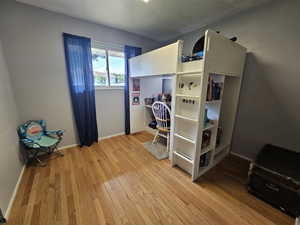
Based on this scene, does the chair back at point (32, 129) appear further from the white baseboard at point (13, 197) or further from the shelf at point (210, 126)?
the shelf at point (210, 126)

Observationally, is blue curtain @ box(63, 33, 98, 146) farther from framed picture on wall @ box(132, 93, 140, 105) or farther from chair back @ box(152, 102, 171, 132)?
chair back @ box(152, 102, 171, 132)

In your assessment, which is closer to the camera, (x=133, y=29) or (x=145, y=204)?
(x=145, y=204)

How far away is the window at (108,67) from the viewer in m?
2.70

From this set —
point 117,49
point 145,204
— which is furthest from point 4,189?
point 117,49

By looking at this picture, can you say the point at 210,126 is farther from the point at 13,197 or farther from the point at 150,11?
the point at 13,197

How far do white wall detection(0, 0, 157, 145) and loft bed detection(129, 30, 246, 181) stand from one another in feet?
5.40

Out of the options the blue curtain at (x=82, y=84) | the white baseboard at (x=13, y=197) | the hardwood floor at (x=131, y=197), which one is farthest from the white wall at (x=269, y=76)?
the white baseboard at (x=13, y=197)

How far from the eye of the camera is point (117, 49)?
2.79 m

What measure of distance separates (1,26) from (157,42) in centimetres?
306

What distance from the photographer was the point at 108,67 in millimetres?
2846

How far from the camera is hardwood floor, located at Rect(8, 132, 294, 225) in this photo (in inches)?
47.9

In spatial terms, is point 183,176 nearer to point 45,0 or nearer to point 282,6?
point 282,6

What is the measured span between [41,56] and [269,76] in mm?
3850

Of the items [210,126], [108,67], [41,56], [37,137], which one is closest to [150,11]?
[108,67]
